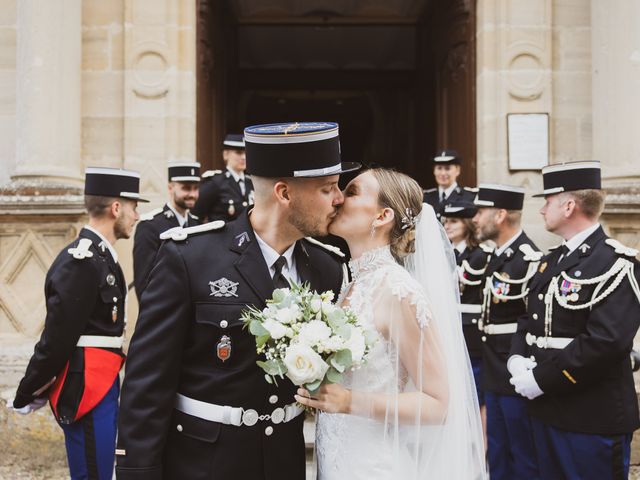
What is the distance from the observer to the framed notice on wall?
7.09 meters

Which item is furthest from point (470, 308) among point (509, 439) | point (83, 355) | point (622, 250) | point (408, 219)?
point (408, 219)

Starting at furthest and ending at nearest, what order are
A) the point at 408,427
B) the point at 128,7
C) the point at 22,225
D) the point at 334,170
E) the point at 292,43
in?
the point at 292,43 → the point at 128,7 → the point at 22,225 → the point at 408,427 → the point at 334,170

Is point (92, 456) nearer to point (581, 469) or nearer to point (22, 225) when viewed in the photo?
point (581, 469)

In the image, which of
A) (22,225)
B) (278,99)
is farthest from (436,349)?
(278,99)

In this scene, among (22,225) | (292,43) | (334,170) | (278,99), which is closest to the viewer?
(334,170)

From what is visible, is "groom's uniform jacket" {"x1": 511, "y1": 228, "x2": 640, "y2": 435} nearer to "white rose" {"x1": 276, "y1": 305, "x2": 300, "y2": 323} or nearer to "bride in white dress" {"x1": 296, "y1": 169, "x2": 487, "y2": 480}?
"bride in white dress" {"x1": 296, "y1": 169, "x2": 487, "y2": 480}

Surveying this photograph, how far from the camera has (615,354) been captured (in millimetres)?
3912

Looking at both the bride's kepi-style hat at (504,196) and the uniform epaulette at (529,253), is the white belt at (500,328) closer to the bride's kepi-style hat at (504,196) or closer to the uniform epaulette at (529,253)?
the uniform epaulette at (529,253)

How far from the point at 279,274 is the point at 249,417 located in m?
0.49

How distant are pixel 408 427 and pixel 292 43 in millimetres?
12556

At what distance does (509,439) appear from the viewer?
5387 millimetres

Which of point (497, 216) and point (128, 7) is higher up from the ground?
point (128, 7)

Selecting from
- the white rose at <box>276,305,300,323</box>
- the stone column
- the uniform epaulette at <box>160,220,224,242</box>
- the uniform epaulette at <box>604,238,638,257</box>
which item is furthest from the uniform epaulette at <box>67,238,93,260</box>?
the uniform epaulette at <box>604,238,638,257</box>

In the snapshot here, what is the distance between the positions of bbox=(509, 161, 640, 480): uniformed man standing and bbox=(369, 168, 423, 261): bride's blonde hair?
1.41m
